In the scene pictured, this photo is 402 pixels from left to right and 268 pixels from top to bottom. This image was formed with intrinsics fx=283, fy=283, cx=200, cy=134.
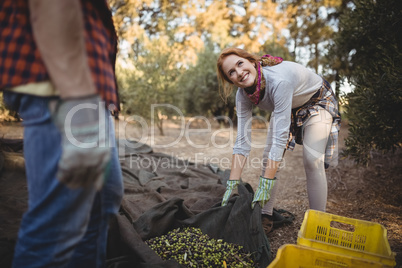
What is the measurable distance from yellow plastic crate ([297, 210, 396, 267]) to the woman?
38 cm

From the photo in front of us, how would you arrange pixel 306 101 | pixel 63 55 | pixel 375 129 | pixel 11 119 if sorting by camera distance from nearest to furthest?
1. pixel 63 55
2. pixel 306 101
3. pixel 375 129
4. pixel 11 119

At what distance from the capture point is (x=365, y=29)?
331 centimetres

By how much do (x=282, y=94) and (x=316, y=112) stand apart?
421 millimetres

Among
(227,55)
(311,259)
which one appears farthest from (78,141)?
(227,55)

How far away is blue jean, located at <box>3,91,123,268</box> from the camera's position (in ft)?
3.11

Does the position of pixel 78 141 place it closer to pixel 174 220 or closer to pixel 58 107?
pixel 58 107

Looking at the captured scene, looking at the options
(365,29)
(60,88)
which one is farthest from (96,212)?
(365,29)

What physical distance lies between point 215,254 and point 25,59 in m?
1.65

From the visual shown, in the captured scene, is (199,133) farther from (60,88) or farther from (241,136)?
(60,88)

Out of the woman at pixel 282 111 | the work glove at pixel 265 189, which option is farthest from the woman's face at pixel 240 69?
the work glove at pixel 265 189

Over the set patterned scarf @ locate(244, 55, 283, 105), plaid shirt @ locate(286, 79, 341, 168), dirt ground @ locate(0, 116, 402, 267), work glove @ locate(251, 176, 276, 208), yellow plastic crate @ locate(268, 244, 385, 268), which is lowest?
dirt ground @ locate(0, 116, 402, 267)

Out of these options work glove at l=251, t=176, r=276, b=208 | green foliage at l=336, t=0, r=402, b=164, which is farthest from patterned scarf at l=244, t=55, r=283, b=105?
green foliage at l=336, t=0, r=402, b=164

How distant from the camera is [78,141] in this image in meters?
0.91

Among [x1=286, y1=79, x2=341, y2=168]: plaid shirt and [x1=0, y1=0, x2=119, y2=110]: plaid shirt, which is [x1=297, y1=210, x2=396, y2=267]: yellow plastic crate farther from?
[x1=0, y1=0, x2=119, y2=110]: plaid shirt
